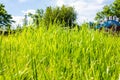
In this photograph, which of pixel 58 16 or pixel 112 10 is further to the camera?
pixel 112 10

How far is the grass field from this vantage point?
7.36 feet

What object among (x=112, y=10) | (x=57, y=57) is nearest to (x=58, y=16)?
(x=112, y=10)

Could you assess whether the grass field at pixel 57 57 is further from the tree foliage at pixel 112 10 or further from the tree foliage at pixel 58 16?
the tree foliage at pixel 112 10

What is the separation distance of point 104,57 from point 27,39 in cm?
113

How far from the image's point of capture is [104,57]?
300 cm

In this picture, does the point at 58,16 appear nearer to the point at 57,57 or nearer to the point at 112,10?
the point at 112,10

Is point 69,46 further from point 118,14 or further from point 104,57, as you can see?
point 118,14

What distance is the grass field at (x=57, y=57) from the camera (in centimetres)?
224

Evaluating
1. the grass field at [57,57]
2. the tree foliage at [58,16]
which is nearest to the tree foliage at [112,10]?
the tree foliage at [58,16]

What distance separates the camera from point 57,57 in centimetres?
285

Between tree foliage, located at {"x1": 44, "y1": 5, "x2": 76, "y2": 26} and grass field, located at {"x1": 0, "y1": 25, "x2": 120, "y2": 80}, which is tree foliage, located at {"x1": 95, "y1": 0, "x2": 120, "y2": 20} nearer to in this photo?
tree foliage, located at {"x1": 44, "y1": 5, "x2": 76, "y2": 26}

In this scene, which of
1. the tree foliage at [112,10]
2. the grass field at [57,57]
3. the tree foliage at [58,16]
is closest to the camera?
the grass field at [57,57]

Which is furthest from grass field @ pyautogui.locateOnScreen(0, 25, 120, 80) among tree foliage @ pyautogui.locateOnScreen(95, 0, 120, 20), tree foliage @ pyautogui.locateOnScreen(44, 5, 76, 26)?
tree foliage @ pyautogui.locateOnScreen(95, 0, 120, 20)

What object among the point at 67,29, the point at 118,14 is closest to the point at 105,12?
the point at 118,14
